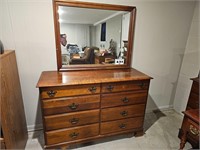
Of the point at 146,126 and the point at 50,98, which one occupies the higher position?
the point at 50,98

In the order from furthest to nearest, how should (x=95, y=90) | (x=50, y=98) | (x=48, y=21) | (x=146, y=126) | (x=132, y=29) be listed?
(x=146, y=126)
(x=132, y=29)
(x=48, y=21)
(x=95, y=90)
(x=50, y=98)

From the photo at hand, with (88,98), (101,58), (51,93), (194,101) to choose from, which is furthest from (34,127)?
(194,101)

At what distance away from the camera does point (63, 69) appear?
5.73 feet

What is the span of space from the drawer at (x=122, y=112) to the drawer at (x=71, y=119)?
0.37 feet

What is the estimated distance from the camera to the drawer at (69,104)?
1.37m

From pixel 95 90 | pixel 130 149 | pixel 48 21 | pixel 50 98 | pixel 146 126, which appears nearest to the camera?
pixel 50 98

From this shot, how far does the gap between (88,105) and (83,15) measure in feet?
3.69

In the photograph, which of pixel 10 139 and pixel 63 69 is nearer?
pixel 10 139

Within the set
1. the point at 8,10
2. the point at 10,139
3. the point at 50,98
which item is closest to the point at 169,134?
the point at 50,98

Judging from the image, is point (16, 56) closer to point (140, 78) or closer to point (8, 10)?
point (8, 10)

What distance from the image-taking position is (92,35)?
5.79ft

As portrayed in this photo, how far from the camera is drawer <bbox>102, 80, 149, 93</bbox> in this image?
151cm

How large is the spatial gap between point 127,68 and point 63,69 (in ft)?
3.10

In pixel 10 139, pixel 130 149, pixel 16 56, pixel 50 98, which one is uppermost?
pixel 16 56
